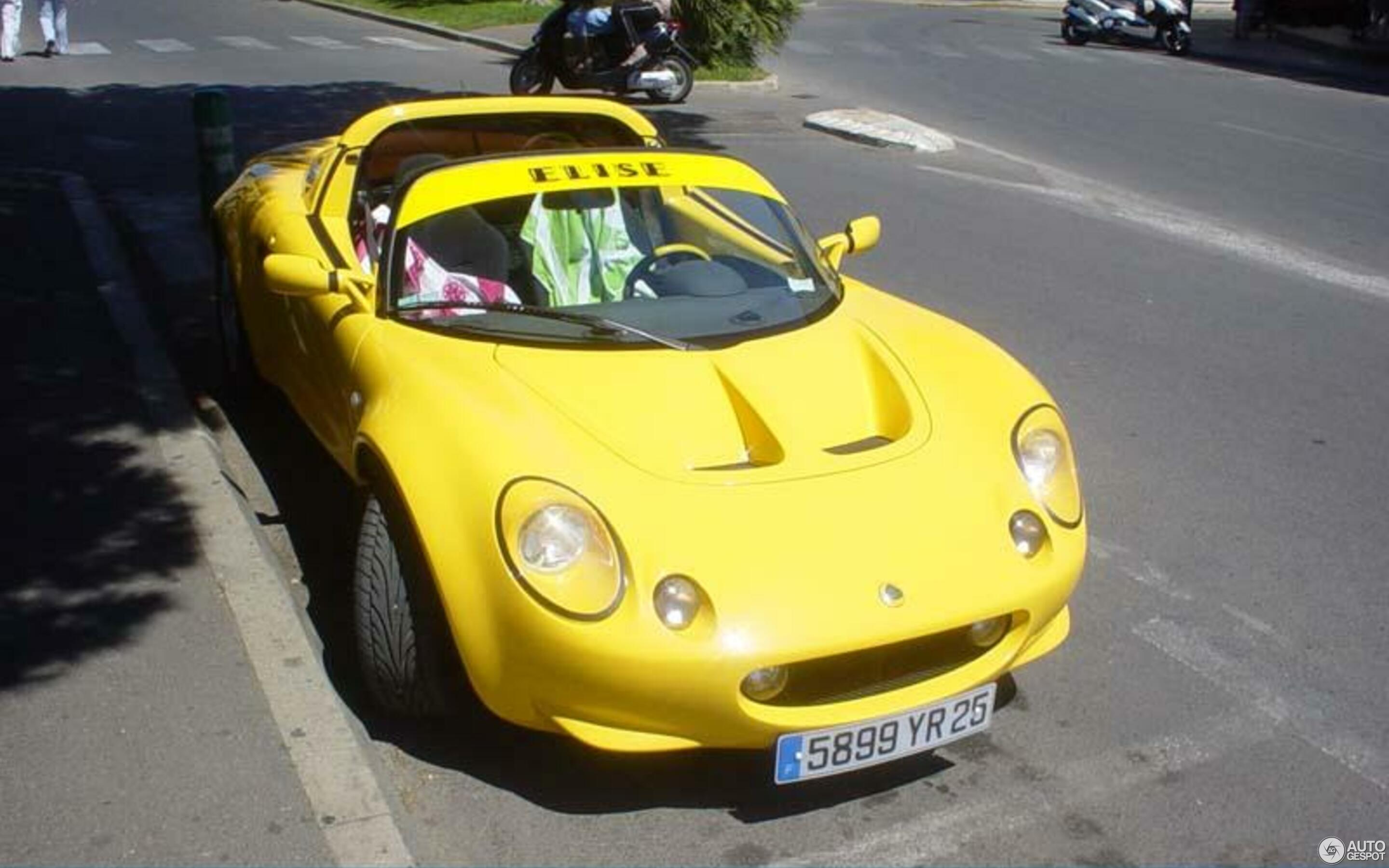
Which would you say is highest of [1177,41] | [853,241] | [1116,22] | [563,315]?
[1116,22]

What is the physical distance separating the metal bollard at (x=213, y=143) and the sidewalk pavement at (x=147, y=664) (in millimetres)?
3079

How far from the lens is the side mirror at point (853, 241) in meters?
5.28

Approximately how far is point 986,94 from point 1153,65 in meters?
7.14

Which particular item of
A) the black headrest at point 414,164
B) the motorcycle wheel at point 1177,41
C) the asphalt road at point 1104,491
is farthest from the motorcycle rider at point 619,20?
the motorcycle wheel at point 1177,41

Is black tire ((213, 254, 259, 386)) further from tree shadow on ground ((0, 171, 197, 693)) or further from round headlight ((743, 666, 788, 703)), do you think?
round headlight ((743, 666, 788, 703))

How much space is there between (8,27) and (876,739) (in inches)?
806

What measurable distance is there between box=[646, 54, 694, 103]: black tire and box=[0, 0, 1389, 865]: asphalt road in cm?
57

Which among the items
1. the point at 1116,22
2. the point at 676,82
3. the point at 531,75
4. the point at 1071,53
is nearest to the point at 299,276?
the point at 676,82

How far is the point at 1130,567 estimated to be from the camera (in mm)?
5109

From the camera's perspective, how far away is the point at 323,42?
23906 millimetres

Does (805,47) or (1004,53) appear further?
(1004,53)

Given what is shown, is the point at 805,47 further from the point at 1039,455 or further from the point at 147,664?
the point at 147,664

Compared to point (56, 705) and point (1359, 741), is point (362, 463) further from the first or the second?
point (1359, 741)

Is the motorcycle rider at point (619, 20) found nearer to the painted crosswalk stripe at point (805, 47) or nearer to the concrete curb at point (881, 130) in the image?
the concrete curb at point (881, 130)
